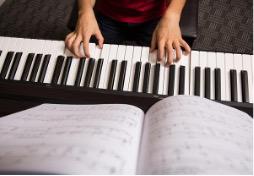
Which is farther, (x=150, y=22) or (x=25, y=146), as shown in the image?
(x=150, y=22)

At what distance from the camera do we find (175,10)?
932mm

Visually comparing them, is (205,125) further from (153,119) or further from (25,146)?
(25,146)

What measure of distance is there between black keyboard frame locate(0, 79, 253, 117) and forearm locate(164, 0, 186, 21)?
324mm

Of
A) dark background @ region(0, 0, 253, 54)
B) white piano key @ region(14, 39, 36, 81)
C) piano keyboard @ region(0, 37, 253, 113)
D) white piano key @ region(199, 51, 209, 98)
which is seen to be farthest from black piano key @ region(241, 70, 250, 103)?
dark background @ region(0, 0, 253, 54)

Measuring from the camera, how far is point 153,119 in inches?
22.6

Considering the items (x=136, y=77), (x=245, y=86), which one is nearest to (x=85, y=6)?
(x=136, y=77)

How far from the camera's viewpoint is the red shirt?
1.05 m

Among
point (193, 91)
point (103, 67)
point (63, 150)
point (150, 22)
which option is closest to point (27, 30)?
point (150, 22)

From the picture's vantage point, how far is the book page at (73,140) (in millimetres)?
434

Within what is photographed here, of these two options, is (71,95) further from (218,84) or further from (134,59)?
(218,84)

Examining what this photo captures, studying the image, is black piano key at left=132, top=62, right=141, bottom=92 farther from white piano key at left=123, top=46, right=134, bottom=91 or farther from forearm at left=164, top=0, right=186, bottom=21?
forearm at left=164, top=0, right=186, bottom=21

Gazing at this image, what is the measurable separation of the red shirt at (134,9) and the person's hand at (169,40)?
164 millimetres

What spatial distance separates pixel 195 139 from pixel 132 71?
0.37 metres

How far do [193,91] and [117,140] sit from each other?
0.35m
